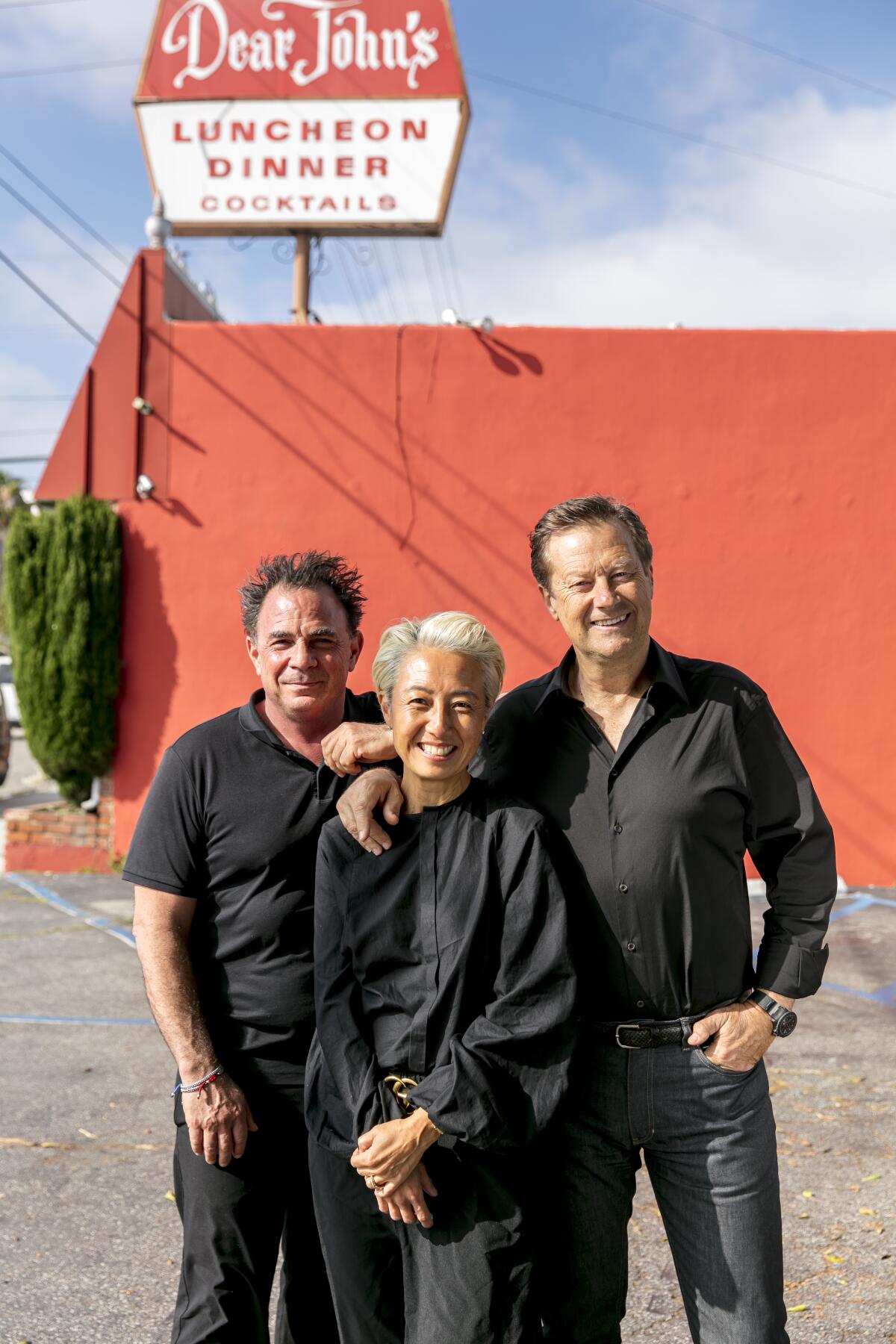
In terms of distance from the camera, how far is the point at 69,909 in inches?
319

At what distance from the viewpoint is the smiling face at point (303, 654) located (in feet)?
8.50

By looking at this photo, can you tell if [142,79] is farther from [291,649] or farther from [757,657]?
[291,649]

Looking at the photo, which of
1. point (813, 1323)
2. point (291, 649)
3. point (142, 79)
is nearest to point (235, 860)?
point (291, 649)

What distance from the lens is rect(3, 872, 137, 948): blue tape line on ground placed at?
7430 mm

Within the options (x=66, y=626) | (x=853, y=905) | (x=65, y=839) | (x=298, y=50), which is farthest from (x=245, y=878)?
(x=298, y=50)

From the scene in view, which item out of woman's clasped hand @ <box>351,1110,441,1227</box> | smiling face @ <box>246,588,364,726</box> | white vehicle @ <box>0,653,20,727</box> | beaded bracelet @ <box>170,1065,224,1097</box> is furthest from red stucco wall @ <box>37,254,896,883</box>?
white vehicle @ <box>0,653,20,727</box>

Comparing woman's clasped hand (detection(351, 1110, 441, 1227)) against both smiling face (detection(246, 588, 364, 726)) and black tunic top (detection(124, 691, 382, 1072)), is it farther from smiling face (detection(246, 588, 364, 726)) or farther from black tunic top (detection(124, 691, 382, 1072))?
smiling face (detection(246, 588, 364, 726))

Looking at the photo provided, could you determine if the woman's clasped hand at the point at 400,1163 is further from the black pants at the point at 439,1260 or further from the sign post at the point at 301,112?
the sign post at the point at 301,112

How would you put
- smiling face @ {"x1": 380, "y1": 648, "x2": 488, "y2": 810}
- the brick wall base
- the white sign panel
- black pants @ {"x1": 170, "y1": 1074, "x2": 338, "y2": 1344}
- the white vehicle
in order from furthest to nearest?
the white vehicle
the white sign panel
the brick wall base
black pants @ {"x1": 170, "y1": 1074, "x2": 338, "y2": 1344}
smiling face @ {"x1": 380, "y1": 648, "x2": 488, "y2": 810}

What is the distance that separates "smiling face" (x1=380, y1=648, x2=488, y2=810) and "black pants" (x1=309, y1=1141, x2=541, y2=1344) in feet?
2.25

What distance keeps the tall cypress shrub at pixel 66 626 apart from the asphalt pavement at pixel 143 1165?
234 cm

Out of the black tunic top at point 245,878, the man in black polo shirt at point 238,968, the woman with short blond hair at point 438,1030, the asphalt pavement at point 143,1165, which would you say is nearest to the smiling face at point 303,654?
the man in black polo shirt at point 238,968

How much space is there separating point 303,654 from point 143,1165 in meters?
2.57

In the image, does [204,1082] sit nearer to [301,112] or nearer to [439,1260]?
[439,1260]
